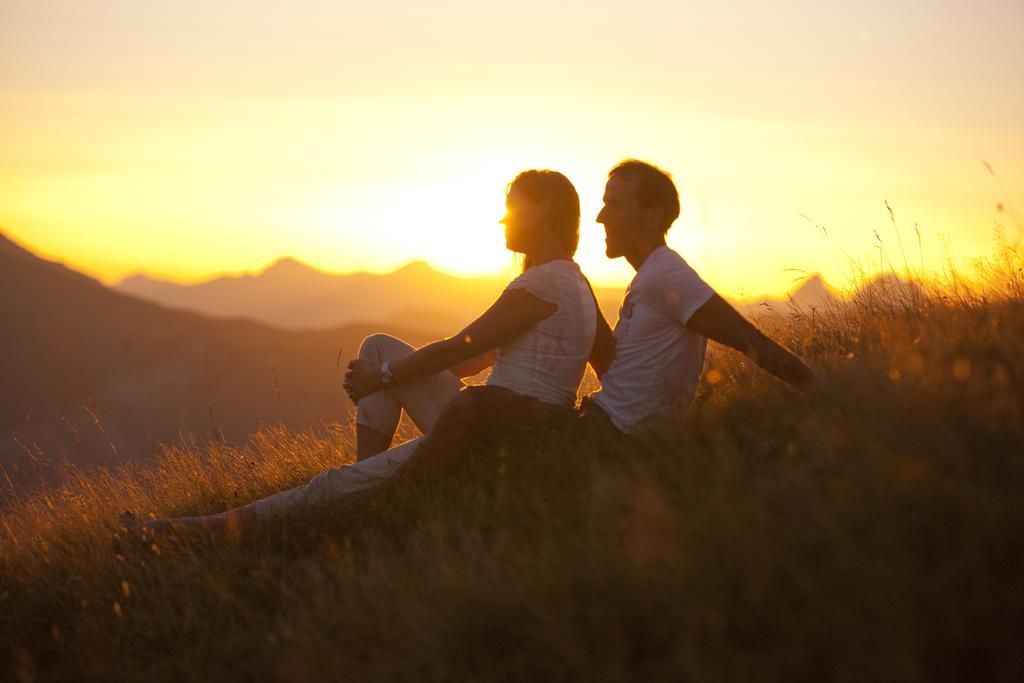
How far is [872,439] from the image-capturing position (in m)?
2.98

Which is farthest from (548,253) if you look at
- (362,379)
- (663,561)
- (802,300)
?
(802,300)

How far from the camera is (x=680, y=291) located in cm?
418

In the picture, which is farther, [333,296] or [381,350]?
[333,296]

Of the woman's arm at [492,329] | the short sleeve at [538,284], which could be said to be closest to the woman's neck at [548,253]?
the short sleeve at [538,284]

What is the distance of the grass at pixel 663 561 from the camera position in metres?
2.37

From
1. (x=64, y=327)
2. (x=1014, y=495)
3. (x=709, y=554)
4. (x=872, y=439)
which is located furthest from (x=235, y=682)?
(x=64, y=327)

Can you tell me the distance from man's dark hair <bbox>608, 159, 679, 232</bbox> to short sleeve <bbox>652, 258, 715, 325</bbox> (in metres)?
0.44

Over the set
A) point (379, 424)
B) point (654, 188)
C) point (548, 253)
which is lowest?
point (379, 424)

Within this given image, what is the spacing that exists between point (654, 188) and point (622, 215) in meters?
0.23

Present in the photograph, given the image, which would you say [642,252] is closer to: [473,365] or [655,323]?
[655,323]

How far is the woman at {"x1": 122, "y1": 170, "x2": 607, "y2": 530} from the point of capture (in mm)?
4594

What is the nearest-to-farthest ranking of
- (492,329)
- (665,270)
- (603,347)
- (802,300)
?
(665,270), (492,329), (603,347), (802,300)

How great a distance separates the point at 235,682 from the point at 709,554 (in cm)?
196

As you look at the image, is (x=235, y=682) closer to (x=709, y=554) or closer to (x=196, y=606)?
(x=196, y=606)
